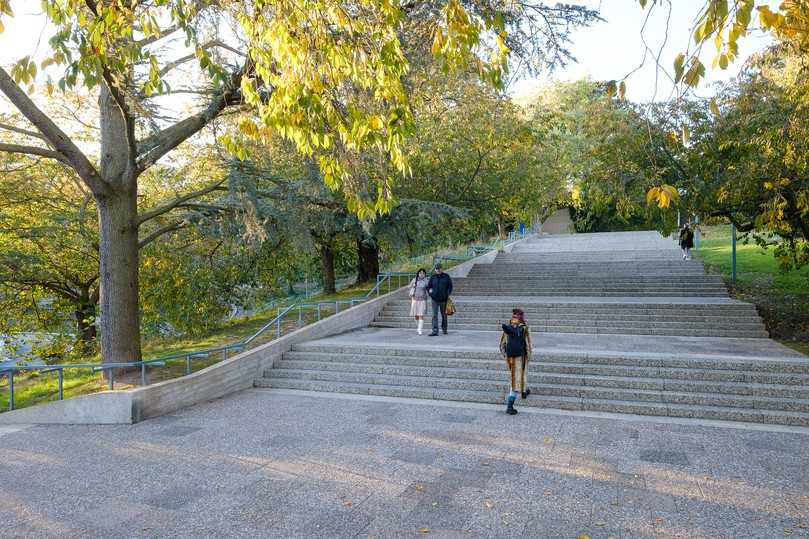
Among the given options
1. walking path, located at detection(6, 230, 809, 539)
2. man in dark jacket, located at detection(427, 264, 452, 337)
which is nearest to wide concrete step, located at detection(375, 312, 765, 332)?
walking path, located at detection(6, 230, 809, 539)

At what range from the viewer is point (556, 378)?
32.3 feet

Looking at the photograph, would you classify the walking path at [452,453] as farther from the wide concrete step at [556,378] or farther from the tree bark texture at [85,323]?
the tree bark texture at [85,323]

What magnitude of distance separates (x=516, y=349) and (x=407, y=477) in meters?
3.14

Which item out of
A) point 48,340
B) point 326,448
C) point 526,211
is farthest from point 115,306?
point 526,211

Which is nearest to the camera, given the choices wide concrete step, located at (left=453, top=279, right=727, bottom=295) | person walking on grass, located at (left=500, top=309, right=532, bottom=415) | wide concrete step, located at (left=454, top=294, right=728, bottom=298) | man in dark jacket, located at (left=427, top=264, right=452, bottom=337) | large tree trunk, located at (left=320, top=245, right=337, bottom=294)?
person walking on grass, located at (left=500, top=309, right=532, bottom=415)

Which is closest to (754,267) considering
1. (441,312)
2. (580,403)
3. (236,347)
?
(441,312)

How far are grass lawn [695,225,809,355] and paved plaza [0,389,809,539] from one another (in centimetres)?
630

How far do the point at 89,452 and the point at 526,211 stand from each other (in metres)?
20.2

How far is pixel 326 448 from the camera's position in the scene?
7.12 meters

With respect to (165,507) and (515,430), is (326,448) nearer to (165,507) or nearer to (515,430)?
(165,507)

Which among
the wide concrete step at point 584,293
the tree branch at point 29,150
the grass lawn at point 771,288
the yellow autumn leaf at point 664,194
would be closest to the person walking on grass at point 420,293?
the wide concrete step at point 584,293

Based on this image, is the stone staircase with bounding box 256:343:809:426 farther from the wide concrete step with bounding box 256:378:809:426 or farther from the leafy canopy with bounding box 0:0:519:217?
the leafy canopy with bounding box 0:0:519:217

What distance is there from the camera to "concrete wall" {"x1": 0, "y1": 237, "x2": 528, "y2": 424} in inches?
339

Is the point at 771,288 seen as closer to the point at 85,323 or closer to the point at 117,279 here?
the point at 117,279
